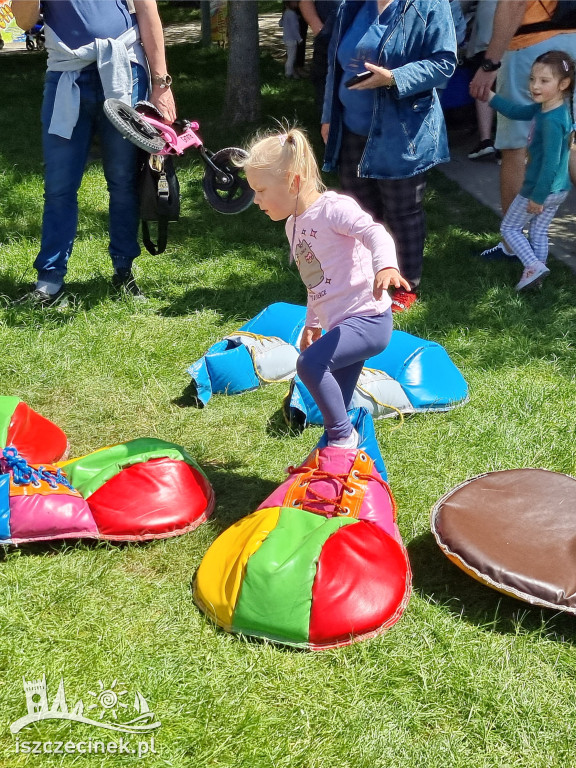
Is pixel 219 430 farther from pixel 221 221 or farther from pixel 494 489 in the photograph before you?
pixel 221 221

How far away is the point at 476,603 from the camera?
2914mm

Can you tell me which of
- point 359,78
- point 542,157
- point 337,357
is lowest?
point 337,357

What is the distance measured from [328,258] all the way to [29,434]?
147cm

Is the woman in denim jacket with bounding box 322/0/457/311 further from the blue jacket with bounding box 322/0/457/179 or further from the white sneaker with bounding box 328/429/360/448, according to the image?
the white sneaker with bounding box 328/429/360/448

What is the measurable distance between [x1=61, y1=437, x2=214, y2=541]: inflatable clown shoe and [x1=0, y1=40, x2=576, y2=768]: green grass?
8 centimetres

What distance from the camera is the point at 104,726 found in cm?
237

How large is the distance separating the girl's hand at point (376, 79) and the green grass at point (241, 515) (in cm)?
135

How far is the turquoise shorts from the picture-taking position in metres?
5.58

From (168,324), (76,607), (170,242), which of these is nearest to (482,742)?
(76,607)

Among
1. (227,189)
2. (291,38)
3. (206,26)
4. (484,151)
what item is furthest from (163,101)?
(206,26)

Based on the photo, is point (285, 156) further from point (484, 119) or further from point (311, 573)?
point (484, 119)

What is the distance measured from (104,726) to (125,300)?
3301 millimetres

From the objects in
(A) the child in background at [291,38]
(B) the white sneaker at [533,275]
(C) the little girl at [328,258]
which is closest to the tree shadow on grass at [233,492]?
(C) the little girl at [328,258]

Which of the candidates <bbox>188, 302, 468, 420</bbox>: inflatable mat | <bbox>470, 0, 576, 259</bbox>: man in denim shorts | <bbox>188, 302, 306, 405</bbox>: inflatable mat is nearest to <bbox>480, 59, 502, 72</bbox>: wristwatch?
<bbox>470, 0, 576, 259</bbox>: man in denim shorts
